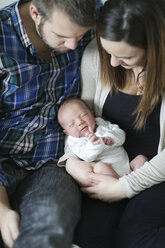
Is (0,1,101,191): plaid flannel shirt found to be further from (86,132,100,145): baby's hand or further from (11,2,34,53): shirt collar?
(86,132,100,145): baby's hand

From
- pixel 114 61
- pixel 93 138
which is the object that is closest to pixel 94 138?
pixel 93 138

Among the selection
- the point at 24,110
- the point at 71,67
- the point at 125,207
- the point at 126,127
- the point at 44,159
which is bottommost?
the point at 125,207

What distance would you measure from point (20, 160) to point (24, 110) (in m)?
0.23

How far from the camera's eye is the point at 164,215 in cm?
132

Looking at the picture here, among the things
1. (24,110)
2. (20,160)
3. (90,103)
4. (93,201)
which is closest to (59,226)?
(93,201)

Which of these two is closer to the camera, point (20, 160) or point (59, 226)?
point (59, 226)

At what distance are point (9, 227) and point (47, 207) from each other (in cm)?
16

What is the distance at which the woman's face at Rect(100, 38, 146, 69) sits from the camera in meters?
1.27

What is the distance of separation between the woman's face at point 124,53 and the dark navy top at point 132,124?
211mm

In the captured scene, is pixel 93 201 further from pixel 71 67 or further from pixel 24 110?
pixel 71 67

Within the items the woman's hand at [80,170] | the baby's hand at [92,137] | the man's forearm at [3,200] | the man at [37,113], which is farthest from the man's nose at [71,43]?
the man's forearm at [3,200]

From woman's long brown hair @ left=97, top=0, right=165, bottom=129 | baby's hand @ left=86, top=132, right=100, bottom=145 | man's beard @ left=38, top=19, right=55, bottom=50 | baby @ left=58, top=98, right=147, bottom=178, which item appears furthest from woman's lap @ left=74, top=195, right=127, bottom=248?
man's beard @ left=38, top=19, right=55, bottom=50

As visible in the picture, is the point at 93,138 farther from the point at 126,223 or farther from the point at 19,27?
the point at 19,27

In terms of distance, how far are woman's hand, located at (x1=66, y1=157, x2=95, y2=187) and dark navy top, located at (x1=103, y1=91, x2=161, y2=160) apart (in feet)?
0.82
